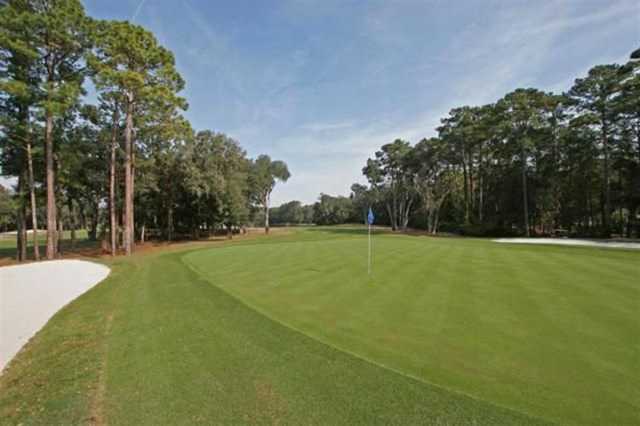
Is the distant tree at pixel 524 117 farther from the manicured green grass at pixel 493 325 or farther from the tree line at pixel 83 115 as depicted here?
the tree line at pixel 83 115

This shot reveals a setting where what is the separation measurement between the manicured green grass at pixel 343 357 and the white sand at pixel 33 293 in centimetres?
43

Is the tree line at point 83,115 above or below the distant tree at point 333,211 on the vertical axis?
above

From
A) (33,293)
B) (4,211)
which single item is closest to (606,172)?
(33,293)

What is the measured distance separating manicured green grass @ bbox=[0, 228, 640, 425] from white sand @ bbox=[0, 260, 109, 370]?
428mm

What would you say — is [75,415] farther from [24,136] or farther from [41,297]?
[24,136]

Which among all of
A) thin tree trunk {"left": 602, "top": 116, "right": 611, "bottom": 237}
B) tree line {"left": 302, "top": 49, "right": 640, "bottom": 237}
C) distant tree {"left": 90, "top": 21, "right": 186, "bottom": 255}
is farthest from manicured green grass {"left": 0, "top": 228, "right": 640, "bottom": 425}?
tree line {"left": 302, "top": 49, "right": 640, "bottom": 237}

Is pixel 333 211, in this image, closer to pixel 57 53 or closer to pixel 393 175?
pixel 393 175

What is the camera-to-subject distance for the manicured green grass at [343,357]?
9.90 ft

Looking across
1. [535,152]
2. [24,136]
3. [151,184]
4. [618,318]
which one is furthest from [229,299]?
[535,152]

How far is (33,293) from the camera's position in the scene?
953cm

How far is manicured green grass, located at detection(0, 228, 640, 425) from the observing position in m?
3.02

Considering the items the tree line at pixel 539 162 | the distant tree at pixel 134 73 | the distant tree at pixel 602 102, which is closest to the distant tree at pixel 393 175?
the tree line at pixel 539 162

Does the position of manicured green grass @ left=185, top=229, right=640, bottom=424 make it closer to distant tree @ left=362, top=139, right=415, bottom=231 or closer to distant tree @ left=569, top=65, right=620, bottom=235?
distant tree @ left=569, top=65, right=620, bottom=235

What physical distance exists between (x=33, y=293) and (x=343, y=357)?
11211mm
